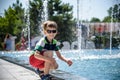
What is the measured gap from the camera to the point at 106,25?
4494 cm

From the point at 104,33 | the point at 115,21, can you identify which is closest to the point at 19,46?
the point at 104,33

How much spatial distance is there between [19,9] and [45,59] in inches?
1445

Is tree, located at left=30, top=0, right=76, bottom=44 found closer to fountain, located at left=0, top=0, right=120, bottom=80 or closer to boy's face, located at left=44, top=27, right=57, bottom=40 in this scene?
fountain, located at left=0, top=0, right=120, bottom=80

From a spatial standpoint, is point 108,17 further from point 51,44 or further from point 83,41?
point 51,44

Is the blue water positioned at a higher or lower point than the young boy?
lower

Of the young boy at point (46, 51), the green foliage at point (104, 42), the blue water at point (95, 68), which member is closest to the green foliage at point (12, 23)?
the green foliage at point (104, 42)

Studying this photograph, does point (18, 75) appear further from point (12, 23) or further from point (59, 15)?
point (59, 15)

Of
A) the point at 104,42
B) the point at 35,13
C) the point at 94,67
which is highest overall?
the point at 35,13

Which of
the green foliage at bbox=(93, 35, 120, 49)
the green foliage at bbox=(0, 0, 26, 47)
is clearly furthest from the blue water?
the green foliage at bbox=(93, 35, 120, 49)

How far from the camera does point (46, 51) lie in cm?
251

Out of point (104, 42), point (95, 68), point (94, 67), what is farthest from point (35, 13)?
point (95, 68)

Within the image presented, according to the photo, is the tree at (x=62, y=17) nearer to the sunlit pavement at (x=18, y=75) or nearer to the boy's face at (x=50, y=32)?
the sunlit pavement at (x=18, y=75)

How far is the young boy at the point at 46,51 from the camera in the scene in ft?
8.02

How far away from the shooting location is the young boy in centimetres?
244
